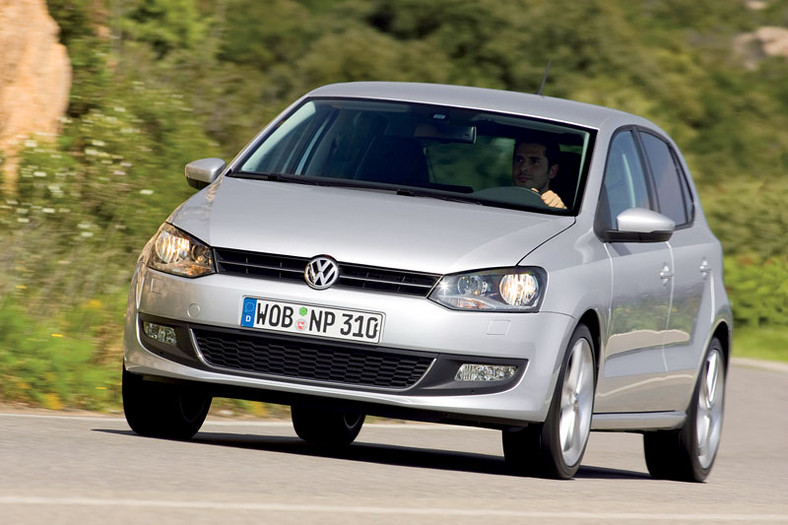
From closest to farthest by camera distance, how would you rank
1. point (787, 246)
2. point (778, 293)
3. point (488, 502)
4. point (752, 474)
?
point (488, 502) < point (752, 474) < point (778, 293) < point (787, 246)

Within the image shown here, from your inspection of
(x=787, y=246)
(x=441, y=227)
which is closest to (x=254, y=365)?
(x=441, y=227)

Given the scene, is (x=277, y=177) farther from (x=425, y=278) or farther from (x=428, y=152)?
(x=425, y=278)

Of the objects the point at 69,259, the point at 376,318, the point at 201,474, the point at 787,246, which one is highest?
the point at 376,318

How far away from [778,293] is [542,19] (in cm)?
2250

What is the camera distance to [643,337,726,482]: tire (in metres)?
9.05

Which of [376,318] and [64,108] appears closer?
[376,318]

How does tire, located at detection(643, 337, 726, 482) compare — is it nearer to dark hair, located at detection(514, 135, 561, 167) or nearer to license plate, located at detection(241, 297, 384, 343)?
dark hair, located at detection(514, 135, 561, 167)

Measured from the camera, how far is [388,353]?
22.1 feet

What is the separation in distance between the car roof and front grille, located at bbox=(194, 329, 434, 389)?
191 centimetres

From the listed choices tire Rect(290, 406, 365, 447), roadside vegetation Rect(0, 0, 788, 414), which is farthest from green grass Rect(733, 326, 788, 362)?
tire Rect(290, 406, 365, 447)

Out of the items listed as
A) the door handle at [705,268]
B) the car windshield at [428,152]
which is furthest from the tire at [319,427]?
the door handle at [705,268]

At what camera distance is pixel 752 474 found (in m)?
10.2

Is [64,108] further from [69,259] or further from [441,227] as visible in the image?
[441,227]

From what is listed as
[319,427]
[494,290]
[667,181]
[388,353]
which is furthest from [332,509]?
[667,181]
